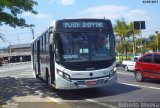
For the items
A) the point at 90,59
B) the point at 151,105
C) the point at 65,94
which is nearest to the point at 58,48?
the point at 90,59

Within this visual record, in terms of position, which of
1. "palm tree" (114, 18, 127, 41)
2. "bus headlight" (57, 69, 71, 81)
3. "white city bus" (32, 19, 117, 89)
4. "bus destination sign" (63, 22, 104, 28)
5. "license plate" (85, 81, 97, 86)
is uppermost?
"palm tree" (114, 18, 127, 41)

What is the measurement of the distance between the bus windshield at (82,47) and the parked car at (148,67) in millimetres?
4782

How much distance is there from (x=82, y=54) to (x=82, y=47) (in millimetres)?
278

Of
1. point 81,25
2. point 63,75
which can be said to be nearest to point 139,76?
point 81,25

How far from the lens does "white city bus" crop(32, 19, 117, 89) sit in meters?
14.8

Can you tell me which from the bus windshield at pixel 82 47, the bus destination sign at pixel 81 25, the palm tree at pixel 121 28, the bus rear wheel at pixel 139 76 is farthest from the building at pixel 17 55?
the bus windshield at pixel 82 47

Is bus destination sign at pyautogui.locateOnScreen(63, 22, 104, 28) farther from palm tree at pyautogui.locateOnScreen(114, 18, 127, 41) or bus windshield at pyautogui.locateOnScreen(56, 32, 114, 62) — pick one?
palm tree at pyautogui.locateOnScreen(114, 18, 127, 41)

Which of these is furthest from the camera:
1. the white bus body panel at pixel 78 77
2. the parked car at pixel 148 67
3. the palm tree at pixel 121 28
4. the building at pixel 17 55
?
the building at pixel 17 55

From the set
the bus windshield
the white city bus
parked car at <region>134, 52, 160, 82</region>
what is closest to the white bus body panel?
the white city bus

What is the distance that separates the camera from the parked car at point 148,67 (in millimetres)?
19281

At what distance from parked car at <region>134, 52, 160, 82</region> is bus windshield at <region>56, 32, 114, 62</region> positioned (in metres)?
4.78

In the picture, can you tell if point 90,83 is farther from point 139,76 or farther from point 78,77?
point 139,76

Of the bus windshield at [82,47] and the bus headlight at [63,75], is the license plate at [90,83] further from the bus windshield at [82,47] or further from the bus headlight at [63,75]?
the bus windshield at [82,47]

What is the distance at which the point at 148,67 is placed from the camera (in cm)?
1992
